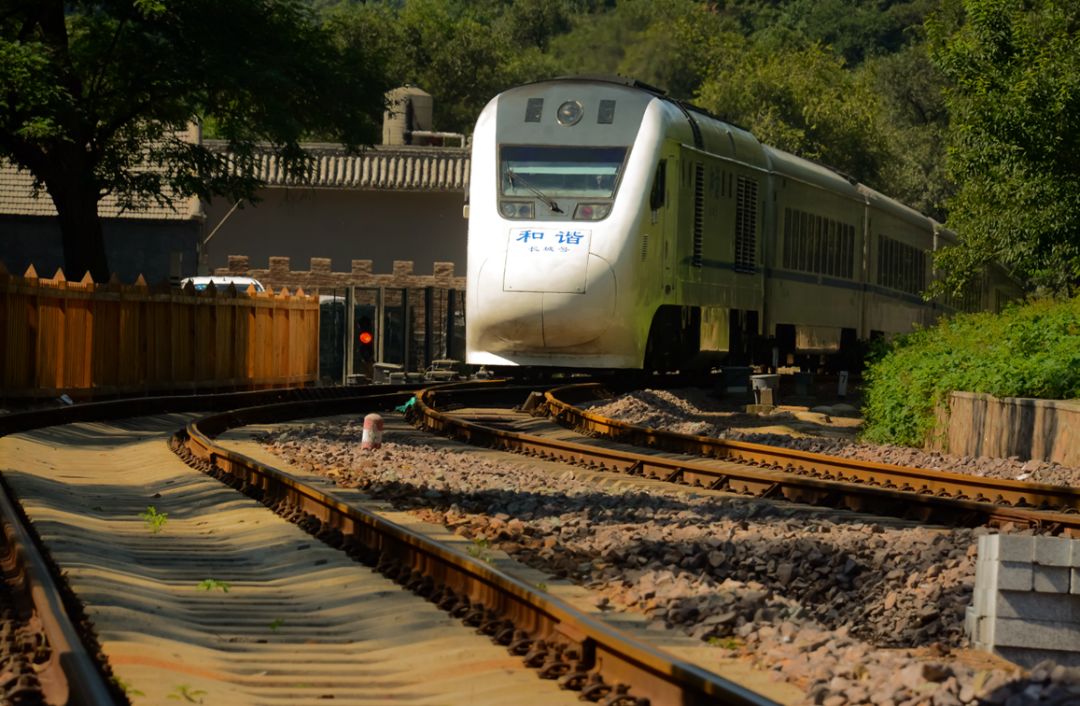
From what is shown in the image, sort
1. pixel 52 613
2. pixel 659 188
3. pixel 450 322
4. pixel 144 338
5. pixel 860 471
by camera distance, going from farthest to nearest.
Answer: pixel 450 322, pixel 144 338, pixel 659 188, pixel 860 471, pixel 52 613

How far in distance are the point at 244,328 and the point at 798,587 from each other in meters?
21.3

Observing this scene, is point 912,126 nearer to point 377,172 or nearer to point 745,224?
point 377,172

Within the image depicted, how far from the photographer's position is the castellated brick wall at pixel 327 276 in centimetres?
4388

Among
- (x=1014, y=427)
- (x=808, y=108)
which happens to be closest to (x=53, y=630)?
(x=1014, y=427)

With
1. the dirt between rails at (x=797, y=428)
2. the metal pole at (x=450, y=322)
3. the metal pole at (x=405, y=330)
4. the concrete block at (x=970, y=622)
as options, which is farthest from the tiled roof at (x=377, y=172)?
the concrete block at (x=970, y=622)

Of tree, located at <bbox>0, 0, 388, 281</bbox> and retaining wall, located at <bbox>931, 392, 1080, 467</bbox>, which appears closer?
retaining wall, located at <bbox>931, 392, 1080, 467</bbox>

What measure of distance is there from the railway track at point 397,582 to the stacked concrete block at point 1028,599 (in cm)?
182

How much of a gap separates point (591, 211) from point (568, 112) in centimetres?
132

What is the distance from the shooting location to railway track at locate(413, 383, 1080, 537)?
1082 cm

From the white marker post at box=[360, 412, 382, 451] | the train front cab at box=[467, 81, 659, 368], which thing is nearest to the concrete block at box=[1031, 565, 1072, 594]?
the white marker post at box=[360, 412, 382, 451]

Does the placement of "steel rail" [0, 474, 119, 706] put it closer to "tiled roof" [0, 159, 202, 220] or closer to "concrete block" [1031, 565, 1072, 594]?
"concrete block" [1031, 565, 1072, 594]

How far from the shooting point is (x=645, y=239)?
2003 cm

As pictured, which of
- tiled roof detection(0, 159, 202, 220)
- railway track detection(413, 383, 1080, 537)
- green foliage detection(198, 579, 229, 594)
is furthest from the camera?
tiled roof detection(0, 159, 202, 220)

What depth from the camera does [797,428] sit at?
21.1 m
